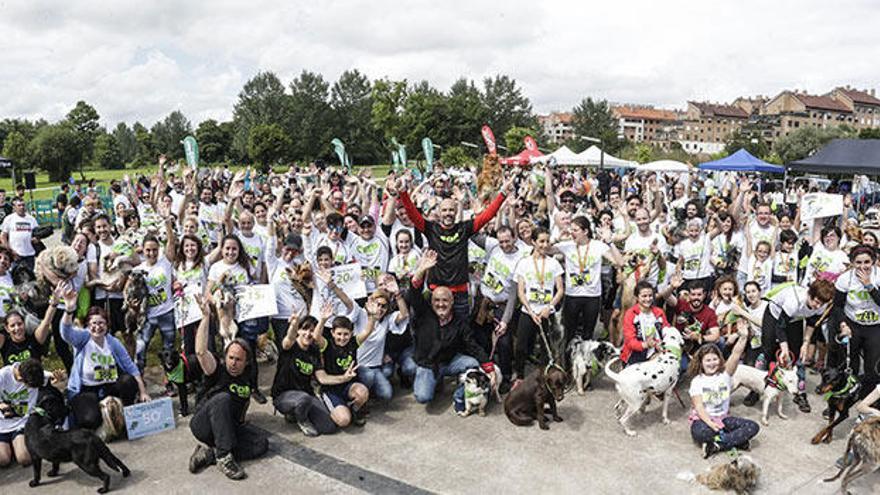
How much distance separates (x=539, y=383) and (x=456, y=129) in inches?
2707

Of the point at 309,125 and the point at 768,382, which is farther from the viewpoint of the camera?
the point at 309,125

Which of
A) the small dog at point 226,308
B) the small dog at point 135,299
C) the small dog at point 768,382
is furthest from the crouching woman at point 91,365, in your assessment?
the small dog at point 768,382

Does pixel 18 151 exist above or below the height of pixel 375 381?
above

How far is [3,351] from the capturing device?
5.27 m

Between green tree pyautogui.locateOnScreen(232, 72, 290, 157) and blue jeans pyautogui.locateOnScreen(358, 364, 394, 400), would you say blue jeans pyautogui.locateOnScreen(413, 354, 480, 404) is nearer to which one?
blue jeans pyautogui.locateOnScreen(358, 364, 394, 400)

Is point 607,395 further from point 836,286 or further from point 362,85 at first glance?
point 362,85

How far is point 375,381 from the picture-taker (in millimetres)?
5941

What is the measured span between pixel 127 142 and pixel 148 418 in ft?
368

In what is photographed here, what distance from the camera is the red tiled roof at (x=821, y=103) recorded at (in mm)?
108000

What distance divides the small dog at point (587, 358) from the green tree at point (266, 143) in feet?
223

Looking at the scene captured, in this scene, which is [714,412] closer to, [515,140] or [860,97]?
[515,140]

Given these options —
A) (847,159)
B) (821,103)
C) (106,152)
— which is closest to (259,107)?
(106,152)

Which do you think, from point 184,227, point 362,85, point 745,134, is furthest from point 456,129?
point 184,227

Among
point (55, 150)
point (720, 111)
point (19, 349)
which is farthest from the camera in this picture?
point (720, 111)
